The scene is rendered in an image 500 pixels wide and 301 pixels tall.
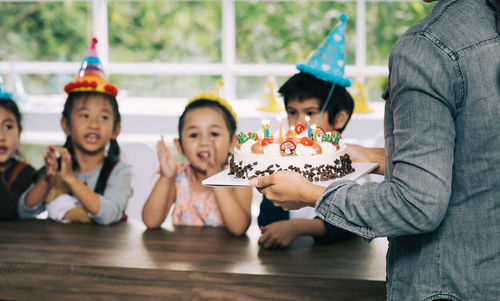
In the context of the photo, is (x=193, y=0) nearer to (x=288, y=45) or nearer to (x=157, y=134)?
(x=288, y=45)

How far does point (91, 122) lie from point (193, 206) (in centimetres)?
53

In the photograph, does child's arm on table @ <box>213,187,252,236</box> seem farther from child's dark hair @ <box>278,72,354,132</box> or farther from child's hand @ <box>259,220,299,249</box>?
child's dark hair @ <box>278,72,354,132</box>

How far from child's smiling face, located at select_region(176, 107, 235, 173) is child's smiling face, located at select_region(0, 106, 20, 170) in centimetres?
76

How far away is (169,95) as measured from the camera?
17.1 feet

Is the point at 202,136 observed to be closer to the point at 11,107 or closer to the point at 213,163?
the point at 213,163

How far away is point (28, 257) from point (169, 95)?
3506mm

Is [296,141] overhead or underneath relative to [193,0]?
underneath

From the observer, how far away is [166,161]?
7.18 ft

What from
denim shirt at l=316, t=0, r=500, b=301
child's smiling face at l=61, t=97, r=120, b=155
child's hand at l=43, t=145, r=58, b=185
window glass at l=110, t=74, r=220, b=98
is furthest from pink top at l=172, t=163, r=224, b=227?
window glass at l=110, t=74, r=220, b=98

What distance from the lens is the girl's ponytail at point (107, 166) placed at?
2.36 meters

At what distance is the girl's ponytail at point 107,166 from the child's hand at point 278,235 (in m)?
0.81

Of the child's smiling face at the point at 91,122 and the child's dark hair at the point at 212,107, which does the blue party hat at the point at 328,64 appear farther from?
the child's smiling face at the point at 91,122

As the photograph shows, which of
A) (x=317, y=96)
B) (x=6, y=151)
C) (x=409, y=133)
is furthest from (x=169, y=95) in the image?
(x=409, y=133)

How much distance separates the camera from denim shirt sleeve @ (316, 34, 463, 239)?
0.93 metres
